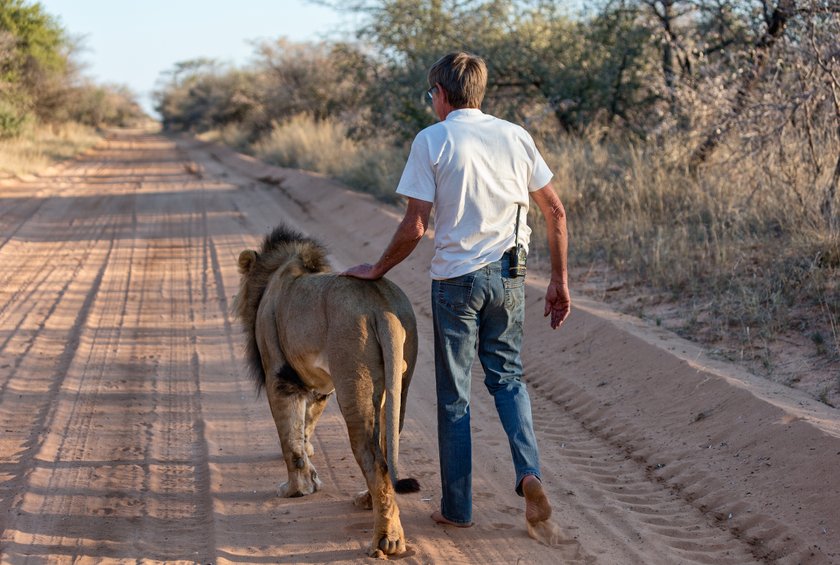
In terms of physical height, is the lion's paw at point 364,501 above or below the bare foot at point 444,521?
above

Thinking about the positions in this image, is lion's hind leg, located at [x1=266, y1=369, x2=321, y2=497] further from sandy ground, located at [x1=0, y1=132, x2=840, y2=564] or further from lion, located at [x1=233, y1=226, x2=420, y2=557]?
sandy ground, located at [x1=0, y1=132, x2=840, y2=564]

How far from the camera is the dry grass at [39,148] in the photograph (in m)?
24.0

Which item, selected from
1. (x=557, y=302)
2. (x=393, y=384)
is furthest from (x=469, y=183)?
(x=393, y=384)

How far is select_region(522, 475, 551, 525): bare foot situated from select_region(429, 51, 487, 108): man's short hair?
173 cm

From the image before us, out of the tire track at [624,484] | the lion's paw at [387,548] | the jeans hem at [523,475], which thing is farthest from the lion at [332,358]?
the tire track at [624,484]

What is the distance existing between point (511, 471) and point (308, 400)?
1.22 metres

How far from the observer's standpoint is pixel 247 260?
517 cm

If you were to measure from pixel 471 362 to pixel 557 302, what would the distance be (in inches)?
22.0

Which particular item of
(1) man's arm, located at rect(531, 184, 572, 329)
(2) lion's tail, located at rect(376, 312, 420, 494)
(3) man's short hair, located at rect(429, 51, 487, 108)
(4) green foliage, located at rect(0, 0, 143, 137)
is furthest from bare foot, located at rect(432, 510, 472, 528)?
(4) green foliage, located at rect(0, 0, 143, 137)

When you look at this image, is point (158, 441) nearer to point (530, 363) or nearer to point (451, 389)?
point (451, 389)

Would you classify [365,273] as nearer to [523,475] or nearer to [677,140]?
[523,475]

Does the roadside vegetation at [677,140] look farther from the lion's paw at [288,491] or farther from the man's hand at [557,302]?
the lion's paw at [288,491]

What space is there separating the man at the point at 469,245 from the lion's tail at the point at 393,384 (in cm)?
23

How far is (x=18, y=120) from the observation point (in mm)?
30375
